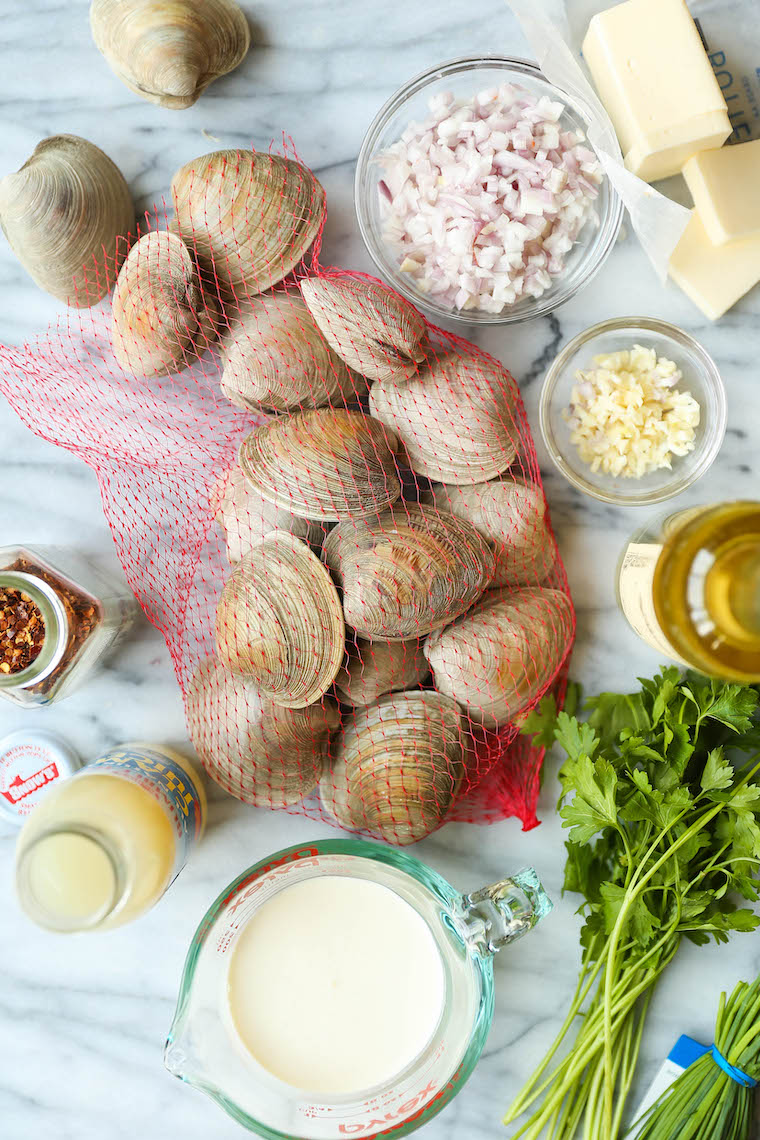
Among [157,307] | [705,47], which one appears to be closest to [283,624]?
[157,307]

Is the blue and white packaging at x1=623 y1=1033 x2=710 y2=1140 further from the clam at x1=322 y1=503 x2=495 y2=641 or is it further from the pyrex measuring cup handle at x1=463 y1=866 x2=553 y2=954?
the clam at x1=322 y1=503 x2=495 y2=641

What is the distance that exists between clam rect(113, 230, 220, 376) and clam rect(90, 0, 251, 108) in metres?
0.18

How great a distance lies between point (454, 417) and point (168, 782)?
507mm

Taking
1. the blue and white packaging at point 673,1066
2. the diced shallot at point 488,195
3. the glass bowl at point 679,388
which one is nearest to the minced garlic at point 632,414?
the glass bowl at point 679,388

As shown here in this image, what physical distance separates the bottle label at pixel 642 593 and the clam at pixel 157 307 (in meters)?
0.54

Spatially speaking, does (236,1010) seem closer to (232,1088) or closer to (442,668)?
(232,1088)

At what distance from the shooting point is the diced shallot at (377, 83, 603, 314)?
929 mm

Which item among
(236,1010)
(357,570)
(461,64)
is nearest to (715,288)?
(461,64)

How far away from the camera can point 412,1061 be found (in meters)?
0.88

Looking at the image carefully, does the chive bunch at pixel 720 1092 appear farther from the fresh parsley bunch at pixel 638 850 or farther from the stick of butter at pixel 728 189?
the stick of butter at pixel 728 189

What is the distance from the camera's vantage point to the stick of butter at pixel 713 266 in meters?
0.98

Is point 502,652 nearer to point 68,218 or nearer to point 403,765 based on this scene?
point 403,765

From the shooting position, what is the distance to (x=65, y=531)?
1063 millimetres

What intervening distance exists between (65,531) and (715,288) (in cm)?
82
